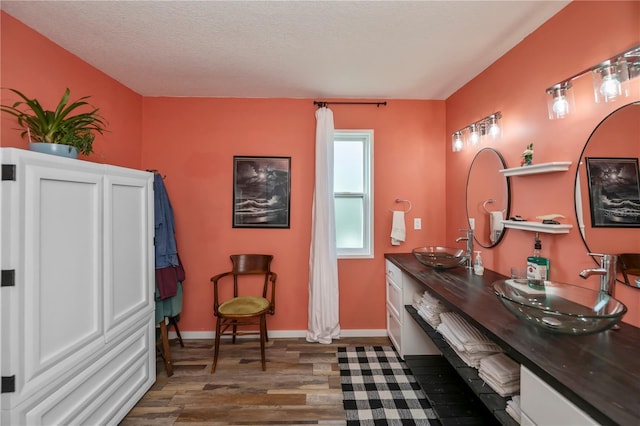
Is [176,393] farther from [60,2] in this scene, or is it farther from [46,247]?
[60,2]

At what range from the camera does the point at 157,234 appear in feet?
7.57

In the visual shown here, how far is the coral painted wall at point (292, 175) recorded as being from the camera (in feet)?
9.31

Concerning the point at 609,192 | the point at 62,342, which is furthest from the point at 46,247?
the point at 609,192

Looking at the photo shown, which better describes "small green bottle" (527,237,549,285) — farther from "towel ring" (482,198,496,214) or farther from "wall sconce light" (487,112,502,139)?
"wall sconce light" (487,112,502,139)

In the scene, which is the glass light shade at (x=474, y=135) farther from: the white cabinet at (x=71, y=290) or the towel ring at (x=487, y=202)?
the white cabinet at (x=71, y=290)

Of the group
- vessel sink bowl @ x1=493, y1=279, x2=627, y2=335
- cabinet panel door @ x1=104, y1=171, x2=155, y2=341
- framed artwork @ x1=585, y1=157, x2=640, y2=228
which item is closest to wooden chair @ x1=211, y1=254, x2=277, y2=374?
cabinet panel door @ x1=104, y1=171, x2=155, y2=341

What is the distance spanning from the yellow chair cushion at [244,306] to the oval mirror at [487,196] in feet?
6.60

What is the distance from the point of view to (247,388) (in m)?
2.09

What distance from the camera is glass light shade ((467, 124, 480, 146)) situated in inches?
88.9

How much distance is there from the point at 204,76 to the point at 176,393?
2630mm

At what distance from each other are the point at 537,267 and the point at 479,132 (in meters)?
1.17

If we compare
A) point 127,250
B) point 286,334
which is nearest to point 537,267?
point 286,334

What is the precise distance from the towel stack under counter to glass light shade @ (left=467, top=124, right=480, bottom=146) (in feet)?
4.62

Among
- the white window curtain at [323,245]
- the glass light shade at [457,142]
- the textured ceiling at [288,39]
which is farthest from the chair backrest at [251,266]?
the glass light shade at [457,142]
